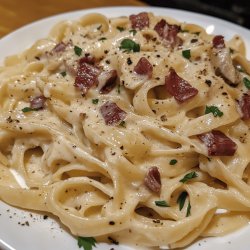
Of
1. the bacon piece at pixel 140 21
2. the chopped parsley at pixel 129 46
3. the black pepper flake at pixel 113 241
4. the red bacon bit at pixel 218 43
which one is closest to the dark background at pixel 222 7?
the bacon piece at pixel 140 21

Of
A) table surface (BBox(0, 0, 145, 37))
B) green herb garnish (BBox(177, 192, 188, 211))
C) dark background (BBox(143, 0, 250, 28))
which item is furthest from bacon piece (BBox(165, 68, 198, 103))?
dark background (BBox(143, 0, 250, 28))

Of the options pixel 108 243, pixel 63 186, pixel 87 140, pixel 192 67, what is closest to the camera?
pixel 108 243

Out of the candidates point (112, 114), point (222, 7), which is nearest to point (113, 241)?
point (112, 114)

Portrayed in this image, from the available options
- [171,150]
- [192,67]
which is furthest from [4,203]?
[192,67]

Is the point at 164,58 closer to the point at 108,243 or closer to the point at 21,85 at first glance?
the point at 21,85

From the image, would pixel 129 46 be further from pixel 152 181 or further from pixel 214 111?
pixel 152 181

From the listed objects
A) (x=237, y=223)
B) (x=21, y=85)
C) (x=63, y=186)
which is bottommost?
(x=237, y=223)

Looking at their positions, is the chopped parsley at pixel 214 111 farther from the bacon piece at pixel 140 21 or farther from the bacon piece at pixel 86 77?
the bacon piece at pixel 140 21
